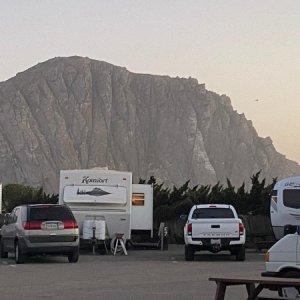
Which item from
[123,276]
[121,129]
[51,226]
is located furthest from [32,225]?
[121,129]

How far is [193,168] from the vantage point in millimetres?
132750

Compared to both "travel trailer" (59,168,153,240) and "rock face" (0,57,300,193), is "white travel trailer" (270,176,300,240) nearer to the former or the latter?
"travel trailer" (59,168,153,240)

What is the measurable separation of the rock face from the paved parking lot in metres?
95.1

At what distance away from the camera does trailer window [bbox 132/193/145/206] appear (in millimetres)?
32719

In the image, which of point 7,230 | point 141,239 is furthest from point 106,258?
point 141,239

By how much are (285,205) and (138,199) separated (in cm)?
680

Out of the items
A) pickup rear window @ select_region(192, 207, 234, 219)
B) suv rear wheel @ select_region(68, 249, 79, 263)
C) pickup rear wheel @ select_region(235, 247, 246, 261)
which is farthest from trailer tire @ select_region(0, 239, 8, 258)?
pickup rear wheel @ select_region(235, 247, 246, 261)

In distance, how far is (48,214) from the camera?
83.4 feet

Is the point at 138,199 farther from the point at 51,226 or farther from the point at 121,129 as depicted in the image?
the point at 121,129

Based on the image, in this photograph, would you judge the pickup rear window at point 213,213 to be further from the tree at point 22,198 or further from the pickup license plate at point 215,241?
the tree at point 22,198

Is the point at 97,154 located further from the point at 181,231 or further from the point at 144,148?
the point at 181,231

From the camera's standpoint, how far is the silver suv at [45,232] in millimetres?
24984

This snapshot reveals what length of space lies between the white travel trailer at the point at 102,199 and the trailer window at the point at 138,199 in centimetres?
179

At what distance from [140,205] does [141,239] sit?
1.66m
